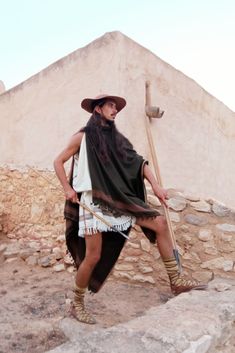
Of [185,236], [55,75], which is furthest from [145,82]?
[185,236]

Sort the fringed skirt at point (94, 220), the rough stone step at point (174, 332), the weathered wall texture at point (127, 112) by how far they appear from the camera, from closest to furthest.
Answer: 1. the rough stone step at point (174, 332)
2. the fringed skirt at point (94, 220)
3. the weathered wall texture at point (127, 112)

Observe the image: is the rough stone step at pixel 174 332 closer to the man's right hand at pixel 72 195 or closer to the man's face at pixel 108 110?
the man's right hand at pixel 72 195

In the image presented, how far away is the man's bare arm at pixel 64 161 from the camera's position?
2506mm

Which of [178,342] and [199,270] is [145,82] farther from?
[178,342]

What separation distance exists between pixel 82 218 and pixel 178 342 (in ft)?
3.57

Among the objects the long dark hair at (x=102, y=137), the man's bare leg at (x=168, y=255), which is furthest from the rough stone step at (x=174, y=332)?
the long dark hair at (x=102, y=137)

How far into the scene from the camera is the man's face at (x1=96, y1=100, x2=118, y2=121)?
268 centimetres

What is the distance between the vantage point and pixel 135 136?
3828 mm

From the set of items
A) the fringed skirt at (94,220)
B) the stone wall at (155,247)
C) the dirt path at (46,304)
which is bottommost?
the dirt path at (46,304)

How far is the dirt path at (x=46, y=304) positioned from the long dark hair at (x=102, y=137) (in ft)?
3.59

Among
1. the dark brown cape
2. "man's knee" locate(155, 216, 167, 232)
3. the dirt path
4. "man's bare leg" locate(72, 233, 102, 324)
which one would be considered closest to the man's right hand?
the dark brown cape

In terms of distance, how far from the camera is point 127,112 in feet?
12.5

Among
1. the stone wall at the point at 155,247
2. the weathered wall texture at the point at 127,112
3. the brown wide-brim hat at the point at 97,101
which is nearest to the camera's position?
the brown wide-brim hat at the point at 97,101

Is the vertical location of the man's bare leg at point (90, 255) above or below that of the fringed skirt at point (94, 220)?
below
